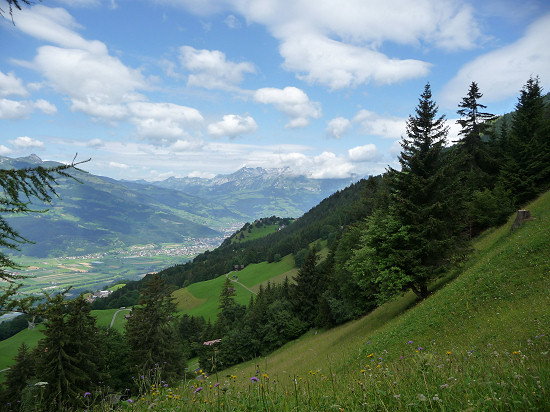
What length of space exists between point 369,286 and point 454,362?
23.0 meters

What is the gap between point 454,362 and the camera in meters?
5.43

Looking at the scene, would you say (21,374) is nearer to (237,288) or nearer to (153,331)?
(153,331)

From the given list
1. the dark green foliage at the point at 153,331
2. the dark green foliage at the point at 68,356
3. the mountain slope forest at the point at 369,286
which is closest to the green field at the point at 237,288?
the mountain slope forest at the point at 369,286

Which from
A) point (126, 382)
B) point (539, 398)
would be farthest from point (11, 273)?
point (126, 382)

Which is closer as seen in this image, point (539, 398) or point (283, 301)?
point (539, 398)

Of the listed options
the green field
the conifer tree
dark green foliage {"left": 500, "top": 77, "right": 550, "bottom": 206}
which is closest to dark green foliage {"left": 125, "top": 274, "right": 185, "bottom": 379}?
the conifer tree

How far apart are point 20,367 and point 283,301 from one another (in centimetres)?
3905

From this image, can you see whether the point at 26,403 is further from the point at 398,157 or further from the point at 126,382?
the point at 126,382

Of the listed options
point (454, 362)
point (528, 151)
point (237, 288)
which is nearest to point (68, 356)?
point (454, 362)

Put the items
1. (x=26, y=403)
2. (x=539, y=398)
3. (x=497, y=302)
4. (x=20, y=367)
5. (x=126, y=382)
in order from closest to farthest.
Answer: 1. (x=539, y=398)
2. (x=26, y=403)
3. (x=497, y=302)
4. (x=20, y=367)
5. (x=126, y=382)

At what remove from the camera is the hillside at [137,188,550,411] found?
3498 mm

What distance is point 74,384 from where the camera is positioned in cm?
2522

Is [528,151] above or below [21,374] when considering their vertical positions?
above

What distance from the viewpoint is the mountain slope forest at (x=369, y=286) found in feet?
19.6
